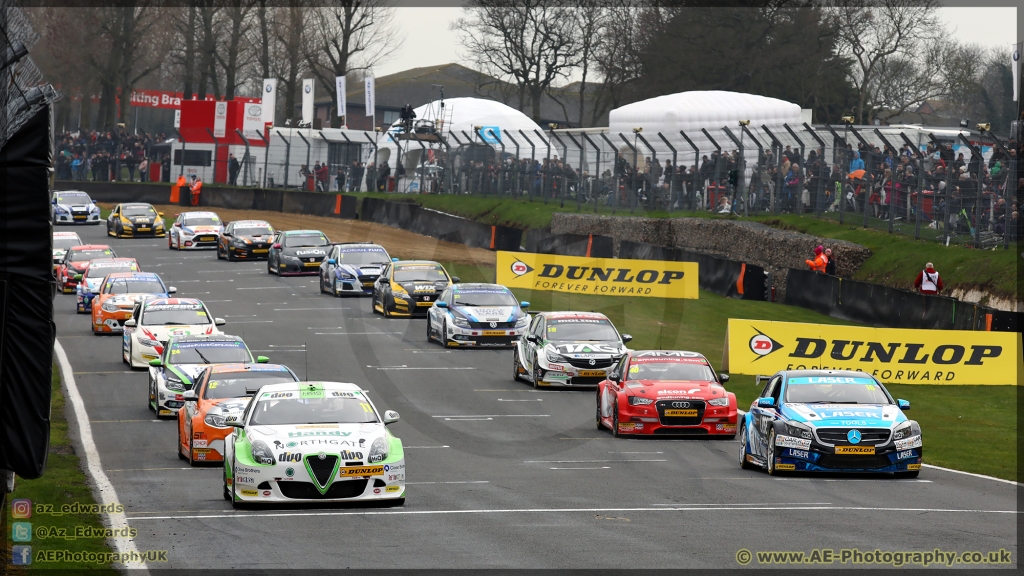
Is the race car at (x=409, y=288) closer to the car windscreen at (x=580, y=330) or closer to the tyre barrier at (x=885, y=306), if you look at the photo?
the car windscreen at (x=580, y=330)

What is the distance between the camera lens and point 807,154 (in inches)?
1417

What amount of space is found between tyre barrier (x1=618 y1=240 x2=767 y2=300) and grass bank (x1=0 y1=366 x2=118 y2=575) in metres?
21.8

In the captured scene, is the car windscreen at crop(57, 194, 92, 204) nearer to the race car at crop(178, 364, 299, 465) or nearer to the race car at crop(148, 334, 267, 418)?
the race car at crop(148, 334, 267, 418)

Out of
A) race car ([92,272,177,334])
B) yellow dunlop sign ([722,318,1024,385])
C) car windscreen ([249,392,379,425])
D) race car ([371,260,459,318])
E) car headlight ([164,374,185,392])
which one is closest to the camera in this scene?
car windscreen ([249,392,379,425])

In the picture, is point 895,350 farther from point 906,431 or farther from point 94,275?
point 94,275

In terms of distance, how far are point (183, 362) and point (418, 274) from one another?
11971 mm

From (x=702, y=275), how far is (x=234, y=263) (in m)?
15.9

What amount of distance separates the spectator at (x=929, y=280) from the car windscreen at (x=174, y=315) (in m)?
15.0

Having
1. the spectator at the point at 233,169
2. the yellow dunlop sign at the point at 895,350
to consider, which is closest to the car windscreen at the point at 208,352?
the yellow dunlop sign at the point at 895,350

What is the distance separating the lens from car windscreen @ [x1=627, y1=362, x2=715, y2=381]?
20344 millimetres

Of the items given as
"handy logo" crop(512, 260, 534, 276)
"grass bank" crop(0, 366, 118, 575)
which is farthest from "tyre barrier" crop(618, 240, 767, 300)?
"grass bank" crop(0, 366, 118, 575)

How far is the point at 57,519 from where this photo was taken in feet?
41.0

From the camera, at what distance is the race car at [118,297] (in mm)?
31672

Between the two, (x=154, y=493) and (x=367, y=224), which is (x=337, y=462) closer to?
(x=154, y=493)
